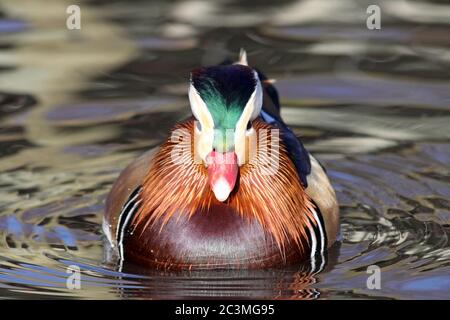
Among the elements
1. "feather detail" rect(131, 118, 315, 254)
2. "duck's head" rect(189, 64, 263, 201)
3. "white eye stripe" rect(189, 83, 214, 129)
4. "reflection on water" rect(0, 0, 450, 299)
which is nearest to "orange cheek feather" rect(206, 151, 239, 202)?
"duck's head" rect(189, 64, 263, 201)

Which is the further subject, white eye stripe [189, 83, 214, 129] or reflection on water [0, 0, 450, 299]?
reflection on water [0, 0, 450, 299]

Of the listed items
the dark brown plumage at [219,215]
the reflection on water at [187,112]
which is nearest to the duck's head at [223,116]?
the dark brown plumage at [219,215]

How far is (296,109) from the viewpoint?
8469 millimetres

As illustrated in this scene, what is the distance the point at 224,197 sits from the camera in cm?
594

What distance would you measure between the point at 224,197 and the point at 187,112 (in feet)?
8.26

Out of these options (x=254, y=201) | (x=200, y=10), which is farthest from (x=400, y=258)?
(x=200, y=10)

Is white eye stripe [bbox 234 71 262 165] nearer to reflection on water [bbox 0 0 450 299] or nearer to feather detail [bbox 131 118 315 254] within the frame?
feather detail [bbox 131 118 315 254]

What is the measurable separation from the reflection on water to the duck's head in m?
0.58

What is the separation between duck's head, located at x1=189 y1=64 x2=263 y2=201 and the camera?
5797mm

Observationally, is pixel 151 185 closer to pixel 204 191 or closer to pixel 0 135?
pixel 204 191

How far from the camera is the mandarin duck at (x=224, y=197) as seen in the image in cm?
586

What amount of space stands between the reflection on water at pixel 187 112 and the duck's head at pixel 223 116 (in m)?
0.58

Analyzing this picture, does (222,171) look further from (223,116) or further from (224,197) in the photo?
(223,116)

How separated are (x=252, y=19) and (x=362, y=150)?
2.55 m
